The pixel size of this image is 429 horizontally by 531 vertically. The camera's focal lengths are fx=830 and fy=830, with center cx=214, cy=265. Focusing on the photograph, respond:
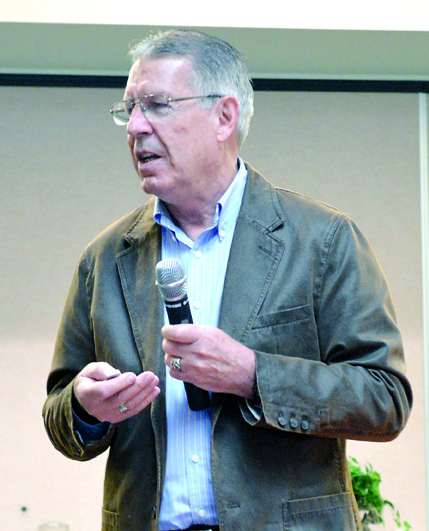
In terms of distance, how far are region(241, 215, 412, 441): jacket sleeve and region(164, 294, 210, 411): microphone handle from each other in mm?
76

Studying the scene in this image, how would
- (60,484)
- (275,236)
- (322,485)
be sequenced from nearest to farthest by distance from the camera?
(322,485) → (275,236) → (60,484)

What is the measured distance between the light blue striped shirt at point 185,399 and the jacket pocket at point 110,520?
14cm

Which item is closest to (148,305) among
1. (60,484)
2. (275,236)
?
(275,236)

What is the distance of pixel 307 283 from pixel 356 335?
0.14m

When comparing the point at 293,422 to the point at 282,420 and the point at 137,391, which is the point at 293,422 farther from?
the point at 137,391

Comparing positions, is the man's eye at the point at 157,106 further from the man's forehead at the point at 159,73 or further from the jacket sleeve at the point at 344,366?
the jacket sleeve at the point at 344,366

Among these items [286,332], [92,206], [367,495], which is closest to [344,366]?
[286,332]

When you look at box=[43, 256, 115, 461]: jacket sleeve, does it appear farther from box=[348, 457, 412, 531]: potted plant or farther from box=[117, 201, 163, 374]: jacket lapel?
box=[348, 457, 412, 531]: potted plant

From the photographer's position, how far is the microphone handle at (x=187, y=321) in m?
1.43

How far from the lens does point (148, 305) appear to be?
5.68 feet

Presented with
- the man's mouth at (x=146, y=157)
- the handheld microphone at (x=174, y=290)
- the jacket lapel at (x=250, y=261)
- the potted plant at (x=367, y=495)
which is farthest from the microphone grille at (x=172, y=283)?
the potted plant at (x=367, y=495)

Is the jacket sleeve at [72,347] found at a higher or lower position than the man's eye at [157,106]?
lower

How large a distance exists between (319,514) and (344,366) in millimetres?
285

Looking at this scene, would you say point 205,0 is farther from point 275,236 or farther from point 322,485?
point 322,485
